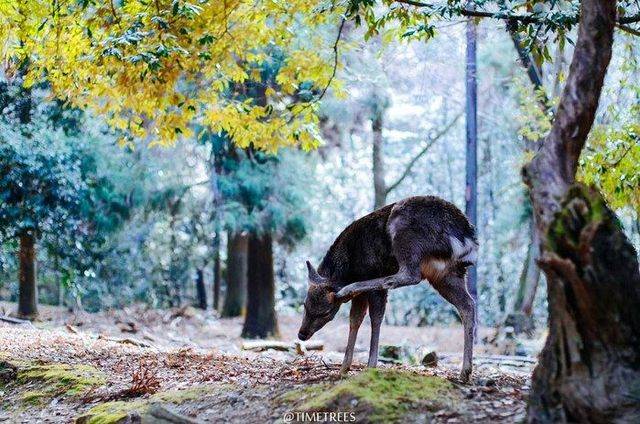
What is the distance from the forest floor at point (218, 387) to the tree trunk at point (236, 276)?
878 cm

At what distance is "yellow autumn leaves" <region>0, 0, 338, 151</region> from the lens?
8.03 m

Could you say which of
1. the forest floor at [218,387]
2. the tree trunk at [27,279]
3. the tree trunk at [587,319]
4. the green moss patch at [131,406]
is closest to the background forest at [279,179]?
the tree trunk at [27,279]

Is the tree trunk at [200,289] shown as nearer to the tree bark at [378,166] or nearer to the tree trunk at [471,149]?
the tree bark at [378,166]

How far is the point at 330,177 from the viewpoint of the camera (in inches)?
1113

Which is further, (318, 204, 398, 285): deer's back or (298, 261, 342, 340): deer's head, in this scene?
(298, 261, 342, 340): deer's head

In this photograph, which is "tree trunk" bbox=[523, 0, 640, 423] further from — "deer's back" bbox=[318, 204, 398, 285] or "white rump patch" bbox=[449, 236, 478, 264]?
"deer's back" bbox=[318, 204, 398, 285]

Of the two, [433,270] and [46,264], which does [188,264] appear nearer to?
[46,264]

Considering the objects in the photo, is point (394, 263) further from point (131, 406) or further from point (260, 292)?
point (260, 292)

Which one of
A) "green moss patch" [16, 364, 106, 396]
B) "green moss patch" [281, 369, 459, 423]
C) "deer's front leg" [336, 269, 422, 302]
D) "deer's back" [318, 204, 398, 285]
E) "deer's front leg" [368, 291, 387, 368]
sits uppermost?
"deer's back" [318, 204, 398, 285]

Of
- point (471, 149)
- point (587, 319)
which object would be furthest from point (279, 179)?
point (587, 319)

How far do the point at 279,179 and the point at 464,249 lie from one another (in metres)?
10.2

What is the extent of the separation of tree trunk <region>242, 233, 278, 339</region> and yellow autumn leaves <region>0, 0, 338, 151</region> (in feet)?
23.5

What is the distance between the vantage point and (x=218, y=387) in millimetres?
6461

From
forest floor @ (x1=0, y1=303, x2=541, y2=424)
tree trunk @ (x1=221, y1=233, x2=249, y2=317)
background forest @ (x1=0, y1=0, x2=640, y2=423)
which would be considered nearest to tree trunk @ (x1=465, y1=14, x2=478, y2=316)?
background forest @ (x1=0, y1=0, x2=640, y2=423)
